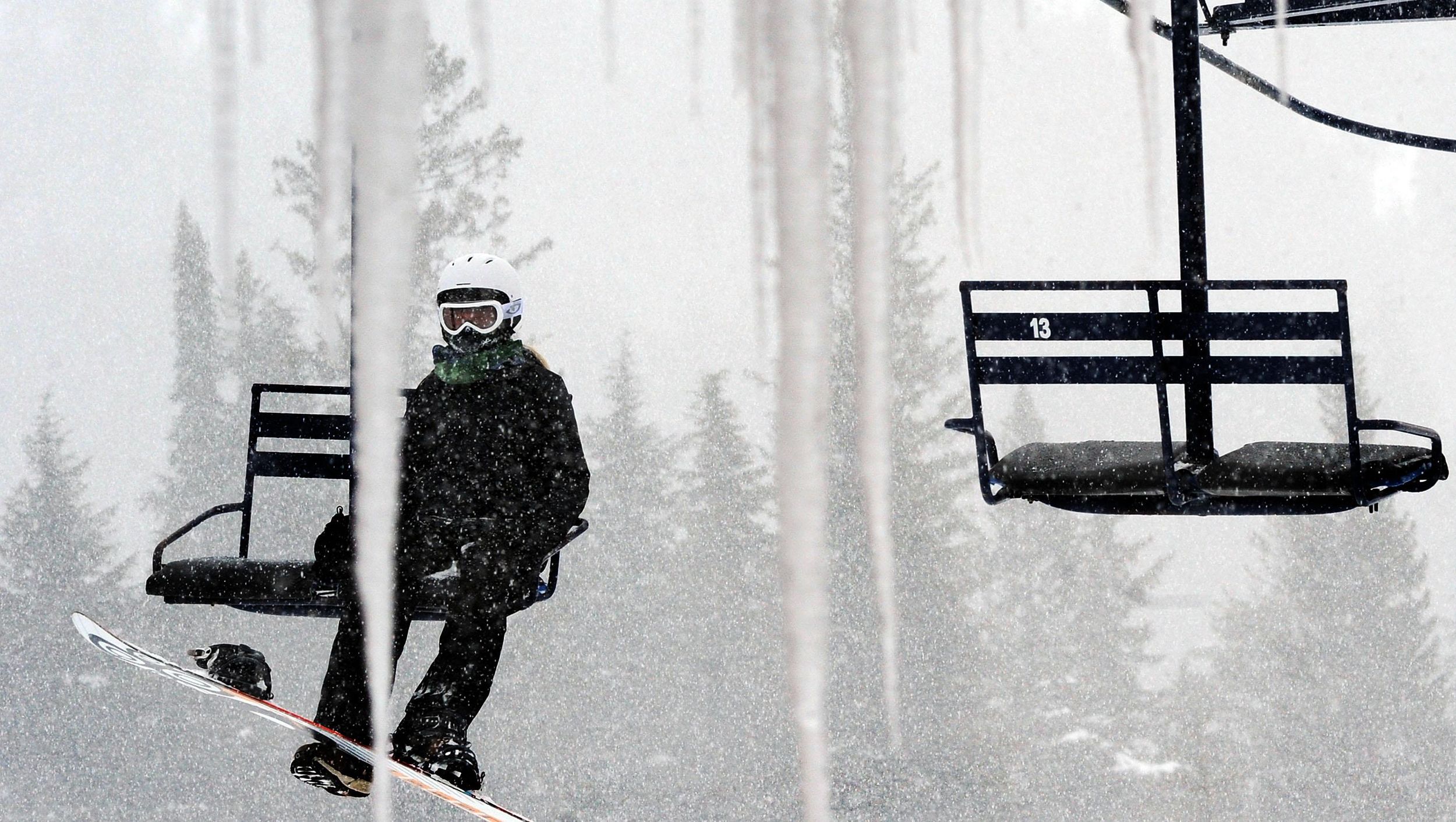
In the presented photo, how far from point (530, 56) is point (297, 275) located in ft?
588

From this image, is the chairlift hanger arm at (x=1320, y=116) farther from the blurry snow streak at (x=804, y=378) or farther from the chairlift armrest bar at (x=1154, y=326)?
→ the blurry snow streak at (x=804, y=378)

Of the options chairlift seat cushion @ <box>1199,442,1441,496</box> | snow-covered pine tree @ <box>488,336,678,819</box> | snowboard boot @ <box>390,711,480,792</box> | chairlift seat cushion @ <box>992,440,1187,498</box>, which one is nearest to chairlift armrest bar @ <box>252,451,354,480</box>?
snowboard boot @ <box>390,711,480,792</box>

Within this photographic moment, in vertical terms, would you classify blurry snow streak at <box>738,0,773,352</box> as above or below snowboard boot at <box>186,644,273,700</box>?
above

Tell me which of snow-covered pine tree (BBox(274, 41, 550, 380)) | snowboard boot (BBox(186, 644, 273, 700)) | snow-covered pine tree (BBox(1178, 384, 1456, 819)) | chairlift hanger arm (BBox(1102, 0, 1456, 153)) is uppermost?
snow-covered pine tree (BBox(274, 41, 550, 380))

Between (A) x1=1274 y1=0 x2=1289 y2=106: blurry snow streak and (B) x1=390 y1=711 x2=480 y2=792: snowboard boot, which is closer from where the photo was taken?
(A) x1=1274 y1=0 x2=1289 y2=106: blurry snow streak

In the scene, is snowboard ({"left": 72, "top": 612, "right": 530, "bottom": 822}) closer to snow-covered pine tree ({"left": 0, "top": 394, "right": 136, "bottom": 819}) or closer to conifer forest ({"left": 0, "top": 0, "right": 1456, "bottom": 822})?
conifer forest ({"left": 0, "top": 0, "right": 1456, "bottom": 822})

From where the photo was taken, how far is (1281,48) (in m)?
0.92

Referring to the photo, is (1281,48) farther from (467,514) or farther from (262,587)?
(262,587)

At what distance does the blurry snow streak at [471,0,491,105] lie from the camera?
720mm

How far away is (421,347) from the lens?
23344 millimetres

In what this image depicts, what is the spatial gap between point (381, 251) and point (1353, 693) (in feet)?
105

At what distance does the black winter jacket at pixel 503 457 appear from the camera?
3.88m

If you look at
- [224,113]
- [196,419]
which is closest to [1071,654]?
[196,419]

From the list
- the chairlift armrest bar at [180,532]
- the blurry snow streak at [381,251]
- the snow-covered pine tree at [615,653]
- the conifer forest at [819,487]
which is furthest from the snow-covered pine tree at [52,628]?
the blurry snow streak at [381,251]
